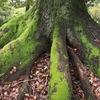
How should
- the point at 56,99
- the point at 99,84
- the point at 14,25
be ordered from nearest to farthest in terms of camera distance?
1. the point at 56,99
2. the point at 99,84
3. the point at 14,25

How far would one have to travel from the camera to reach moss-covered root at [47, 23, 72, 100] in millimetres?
3395

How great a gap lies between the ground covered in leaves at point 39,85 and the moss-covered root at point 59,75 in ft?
1.30

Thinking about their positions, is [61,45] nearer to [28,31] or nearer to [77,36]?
[77,36]

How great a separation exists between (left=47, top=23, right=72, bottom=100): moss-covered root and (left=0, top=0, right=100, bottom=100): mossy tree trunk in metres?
0.02

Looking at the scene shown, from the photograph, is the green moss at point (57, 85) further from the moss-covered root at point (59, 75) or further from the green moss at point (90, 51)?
the green moss at point (90, 51)

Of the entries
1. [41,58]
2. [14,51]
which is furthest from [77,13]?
[14,51]

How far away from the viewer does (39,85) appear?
4.02 m

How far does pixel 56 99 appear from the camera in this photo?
331cm

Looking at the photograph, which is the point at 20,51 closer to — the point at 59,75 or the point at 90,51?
the point at 59,75

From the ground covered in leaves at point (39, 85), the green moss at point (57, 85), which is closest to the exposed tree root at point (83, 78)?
the ground covered in leaves at point (39, 85)

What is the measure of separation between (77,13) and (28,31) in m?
1.47

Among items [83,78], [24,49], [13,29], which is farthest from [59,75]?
[13,29]

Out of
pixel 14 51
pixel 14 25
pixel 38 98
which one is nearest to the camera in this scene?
pixel 38 98

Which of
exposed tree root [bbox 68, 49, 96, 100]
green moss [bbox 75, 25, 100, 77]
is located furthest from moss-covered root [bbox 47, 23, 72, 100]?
green moss [bbox 75, 25, 100, 77]
